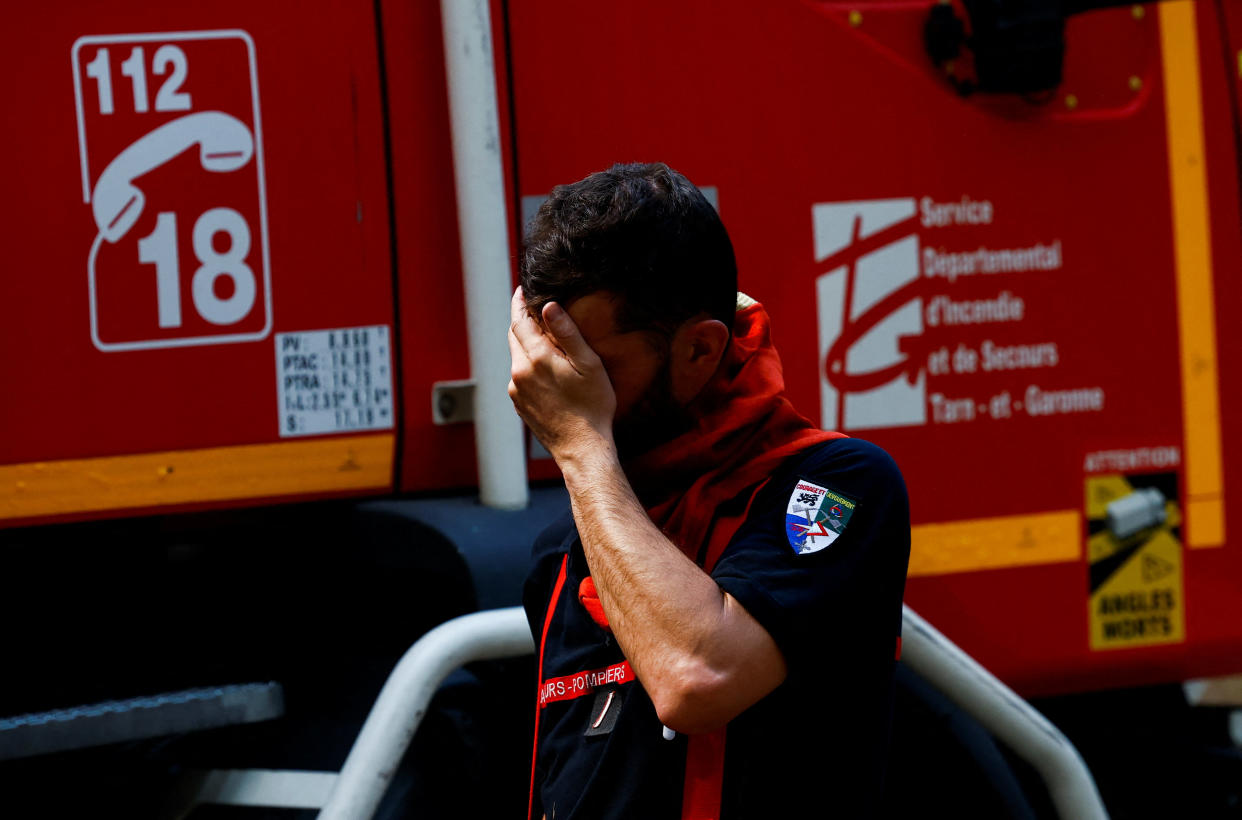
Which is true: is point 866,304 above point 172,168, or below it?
below

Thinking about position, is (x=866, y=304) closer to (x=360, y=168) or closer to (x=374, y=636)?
(x=360, y=168)

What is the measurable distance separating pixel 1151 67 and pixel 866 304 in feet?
2.49

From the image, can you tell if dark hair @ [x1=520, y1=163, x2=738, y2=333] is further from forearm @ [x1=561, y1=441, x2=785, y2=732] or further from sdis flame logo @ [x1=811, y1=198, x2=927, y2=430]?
sdis flame logo @ [x1=811, y1=198, x2=927, y2=430]

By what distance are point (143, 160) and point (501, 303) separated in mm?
575

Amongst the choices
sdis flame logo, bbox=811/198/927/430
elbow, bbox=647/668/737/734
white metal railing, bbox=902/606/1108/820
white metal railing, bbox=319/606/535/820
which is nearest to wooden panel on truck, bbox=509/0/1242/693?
sdis flame logo, bbox=811/198/927/430

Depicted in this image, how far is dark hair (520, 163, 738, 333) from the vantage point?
1.22 meters

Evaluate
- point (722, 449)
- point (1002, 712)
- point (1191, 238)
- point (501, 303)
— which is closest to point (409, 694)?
point (501, 303)

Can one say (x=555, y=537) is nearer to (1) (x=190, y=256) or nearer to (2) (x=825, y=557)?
(2) (x=825, y=557)

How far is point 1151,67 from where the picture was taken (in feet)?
7.77

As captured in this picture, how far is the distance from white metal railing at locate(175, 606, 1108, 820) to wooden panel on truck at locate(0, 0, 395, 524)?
1.24ft

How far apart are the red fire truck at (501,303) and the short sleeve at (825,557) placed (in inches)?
31.3

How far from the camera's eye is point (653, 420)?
1311 millimetres

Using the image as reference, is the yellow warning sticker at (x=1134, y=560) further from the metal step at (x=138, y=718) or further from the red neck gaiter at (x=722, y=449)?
the metal step at (x=138, y=718)

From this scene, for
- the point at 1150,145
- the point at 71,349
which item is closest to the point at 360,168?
the point at 71,349
